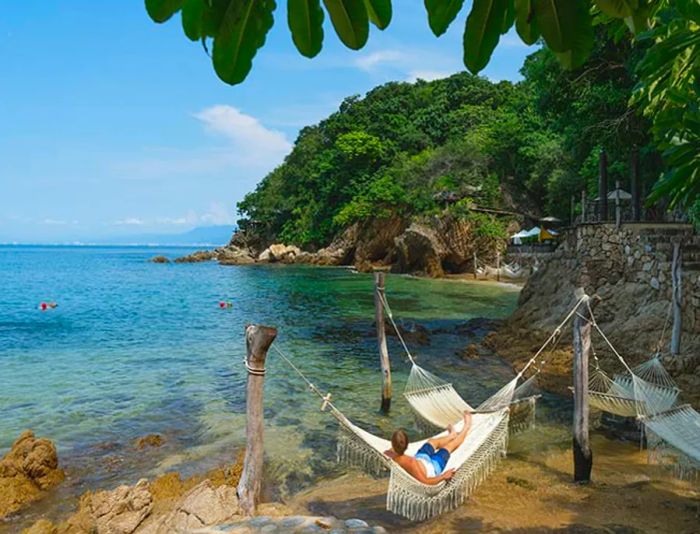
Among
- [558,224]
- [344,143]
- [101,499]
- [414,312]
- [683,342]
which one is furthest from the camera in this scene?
[344,143]

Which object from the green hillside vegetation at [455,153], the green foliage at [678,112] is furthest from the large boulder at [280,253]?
the green foliage at [678,112]

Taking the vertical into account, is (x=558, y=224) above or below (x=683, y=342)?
above

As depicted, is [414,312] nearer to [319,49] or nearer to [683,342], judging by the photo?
[683,342]

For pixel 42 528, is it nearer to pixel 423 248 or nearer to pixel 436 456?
pixel 436 456

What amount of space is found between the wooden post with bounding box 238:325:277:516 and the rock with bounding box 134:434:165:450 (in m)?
2.65

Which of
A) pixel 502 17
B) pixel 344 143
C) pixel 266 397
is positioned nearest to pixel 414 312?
pixel 266 397

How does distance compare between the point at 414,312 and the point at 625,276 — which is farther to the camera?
the point at 414,312

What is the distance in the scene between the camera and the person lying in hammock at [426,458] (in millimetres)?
4445

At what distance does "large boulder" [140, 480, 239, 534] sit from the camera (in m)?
4.16

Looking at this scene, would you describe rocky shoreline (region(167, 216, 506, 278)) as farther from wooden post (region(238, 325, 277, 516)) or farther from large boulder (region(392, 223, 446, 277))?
wooden post (region(238, 325, 277, 516))

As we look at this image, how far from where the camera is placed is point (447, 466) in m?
4.66

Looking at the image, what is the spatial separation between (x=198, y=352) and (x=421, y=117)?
28.7m

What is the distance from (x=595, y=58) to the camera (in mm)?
11289

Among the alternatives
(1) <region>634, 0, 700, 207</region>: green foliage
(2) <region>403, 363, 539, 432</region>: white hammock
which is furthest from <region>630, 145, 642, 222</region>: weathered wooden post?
(1) <region>634, 0, 700, 207</region>: green foliage
